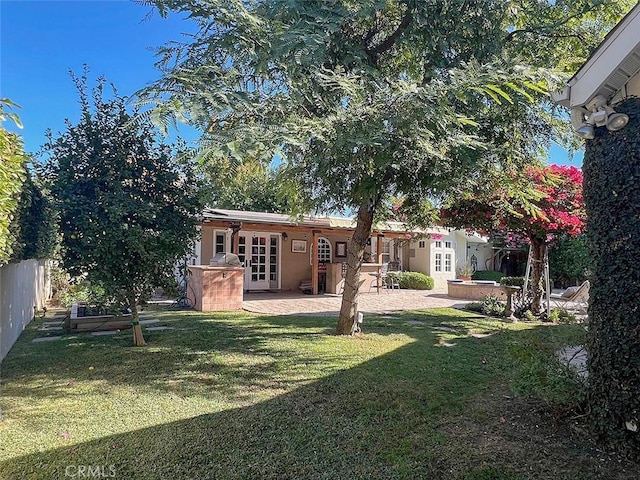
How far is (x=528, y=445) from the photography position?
12.0 feet

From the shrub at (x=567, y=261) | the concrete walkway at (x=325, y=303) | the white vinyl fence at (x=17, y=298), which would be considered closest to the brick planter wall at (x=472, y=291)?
the concrete walkway at (x=325, y=303)

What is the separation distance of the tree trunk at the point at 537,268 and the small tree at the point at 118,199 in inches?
378

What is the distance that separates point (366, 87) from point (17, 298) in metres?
7.44

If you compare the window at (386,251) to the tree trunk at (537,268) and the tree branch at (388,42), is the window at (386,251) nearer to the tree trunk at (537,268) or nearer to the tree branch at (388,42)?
the tree trunk at (537,268)

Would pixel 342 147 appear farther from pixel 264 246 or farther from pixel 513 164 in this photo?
pixel 264 246

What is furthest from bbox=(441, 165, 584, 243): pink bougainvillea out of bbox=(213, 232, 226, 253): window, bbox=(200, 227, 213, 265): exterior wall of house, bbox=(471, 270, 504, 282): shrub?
bbox=(471, 270, 504, 282): shrub

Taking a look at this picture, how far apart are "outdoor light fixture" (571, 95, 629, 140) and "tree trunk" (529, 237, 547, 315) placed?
27.1 ft

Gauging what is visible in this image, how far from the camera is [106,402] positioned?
4.62 m

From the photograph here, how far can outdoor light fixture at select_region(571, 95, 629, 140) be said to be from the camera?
3.63m

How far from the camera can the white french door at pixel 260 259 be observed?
16625mm

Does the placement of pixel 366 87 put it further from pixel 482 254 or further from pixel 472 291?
pixel 482 254

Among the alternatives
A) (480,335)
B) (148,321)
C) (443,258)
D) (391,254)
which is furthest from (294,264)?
(443,258)

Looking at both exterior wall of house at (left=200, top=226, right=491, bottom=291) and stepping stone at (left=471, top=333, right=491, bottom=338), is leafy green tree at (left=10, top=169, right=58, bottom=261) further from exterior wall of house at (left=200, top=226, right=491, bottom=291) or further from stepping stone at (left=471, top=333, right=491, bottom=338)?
stepping stone at (left=471, top=333, right=491, bottom=338)

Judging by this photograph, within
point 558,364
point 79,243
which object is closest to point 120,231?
point 79,243
